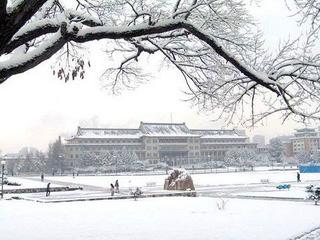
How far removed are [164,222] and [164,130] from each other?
12443 cm

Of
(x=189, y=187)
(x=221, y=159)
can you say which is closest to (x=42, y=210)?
(x=189, y=187)

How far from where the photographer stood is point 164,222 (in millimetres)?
17203

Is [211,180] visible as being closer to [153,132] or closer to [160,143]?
[160,143]

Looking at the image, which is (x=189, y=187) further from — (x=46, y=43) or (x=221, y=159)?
(x=221, y=159)

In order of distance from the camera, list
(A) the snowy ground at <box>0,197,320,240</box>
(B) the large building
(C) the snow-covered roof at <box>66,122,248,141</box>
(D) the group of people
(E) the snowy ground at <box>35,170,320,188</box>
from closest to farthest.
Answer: (A) the snowy ground at <box>0,197,320,240</box> → (D) the group of people → (E) the snowy ground at <box>35,170,320,188</box> → (B) the large building → (C) the snow-covered roof at <box>66,122,248,141</box>

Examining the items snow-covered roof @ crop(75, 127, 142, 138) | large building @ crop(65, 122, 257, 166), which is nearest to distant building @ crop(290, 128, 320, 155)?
large building @ crop(65, 122, 257, 166)

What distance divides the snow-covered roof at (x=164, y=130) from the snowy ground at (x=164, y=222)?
115084mm

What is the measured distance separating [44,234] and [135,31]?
8.71m

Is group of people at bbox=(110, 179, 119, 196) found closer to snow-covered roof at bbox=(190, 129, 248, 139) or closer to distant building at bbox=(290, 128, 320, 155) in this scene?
snow-covered roof at bbox=(190, 129, 248, 139)

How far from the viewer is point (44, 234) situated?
14.6m

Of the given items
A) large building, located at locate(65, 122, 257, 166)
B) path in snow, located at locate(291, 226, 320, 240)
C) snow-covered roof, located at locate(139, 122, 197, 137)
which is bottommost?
path in snow, located at locate(291, 226, 320, 240)

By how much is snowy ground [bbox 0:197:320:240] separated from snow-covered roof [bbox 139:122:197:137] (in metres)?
115

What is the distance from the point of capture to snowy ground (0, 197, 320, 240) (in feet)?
46.2

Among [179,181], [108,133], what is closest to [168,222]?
[179,181]
